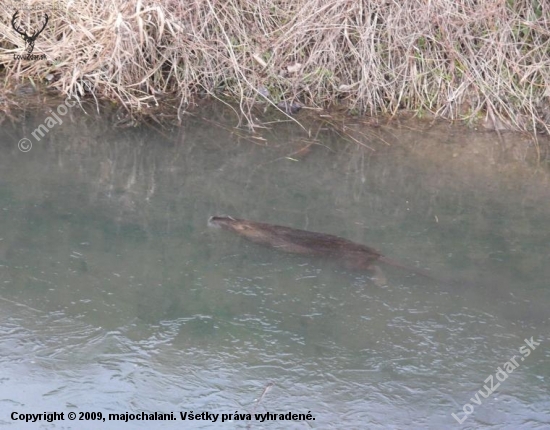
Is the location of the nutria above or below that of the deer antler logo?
below

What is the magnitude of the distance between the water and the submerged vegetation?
65cm

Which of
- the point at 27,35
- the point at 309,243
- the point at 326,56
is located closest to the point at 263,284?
the point at 309,243

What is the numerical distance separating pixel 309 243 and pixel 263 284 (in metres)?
0.44

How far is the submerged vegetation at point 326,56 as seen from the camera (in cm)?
647

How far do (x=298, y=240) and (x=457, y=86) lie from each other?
281 centimetres

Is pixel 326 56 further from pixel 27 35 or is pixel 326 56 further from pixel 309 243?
pixel 309 243

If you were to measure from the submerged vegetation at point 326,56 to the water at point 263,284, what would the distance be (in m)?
0.65

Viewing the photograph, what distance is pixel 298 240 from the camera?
4.45 m

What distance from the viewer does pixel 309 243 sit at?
4.43 m

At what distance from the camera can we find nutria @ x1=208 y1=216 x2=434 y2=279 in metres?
4.31

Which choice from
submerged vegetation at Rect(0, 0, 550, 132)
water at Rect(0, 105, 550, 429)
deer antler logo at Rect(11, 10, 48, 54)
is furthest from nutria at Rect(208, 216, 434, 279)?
deer antler logo at Rect(11, 10, 48, 54)

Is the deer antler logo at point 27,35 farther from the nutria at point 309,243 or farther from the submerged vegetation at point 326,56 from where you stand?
the nutria at point 309,243

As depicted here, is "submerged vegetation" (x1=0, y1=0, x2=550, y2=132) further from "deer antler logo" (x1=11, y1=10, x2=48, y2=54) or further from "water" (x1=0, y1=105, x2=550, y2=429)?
"water" (x1=0, y1=105, x2=550, y2=429)

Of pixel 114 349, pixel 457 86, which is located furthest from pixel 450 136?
pixel 114 349
